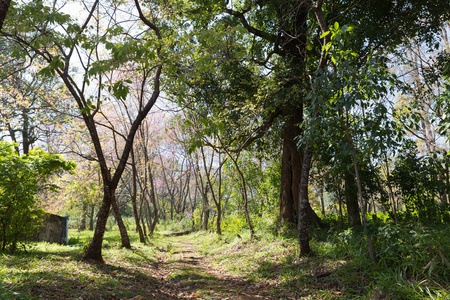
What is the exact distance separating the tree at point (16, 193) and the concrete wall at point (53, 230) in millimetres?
4036

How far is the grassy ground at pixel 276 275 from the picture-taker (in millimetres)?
3543

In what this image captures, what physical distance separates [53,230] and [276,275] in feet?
27.9

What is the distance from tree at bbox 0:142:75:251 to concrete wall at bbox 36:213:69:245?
13.2ft

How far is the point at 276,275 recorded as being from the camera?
227 inches

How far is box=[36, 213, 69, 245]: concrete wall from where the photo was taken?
10.0 meters

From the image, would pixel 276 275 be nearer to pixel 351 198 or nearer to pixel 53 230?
pixel 351 198

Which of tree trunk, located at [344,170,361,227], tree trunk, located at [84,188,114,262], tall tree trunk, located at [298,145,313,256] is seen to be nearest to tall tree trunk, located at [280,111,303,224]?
tree trunk, located at [344,170,361,227]

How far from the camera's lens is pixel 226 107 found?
921 cm

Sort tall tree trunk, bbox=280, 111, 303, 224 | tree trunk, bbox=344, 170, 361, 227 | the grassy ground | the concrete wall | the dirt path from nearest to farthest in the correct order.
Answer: the grassy ground
the dirt path
tree trunk, bbox=344, 170, 361, 227
tall tree trunk, bbox=280, 111, 303, 224
the concrete wall

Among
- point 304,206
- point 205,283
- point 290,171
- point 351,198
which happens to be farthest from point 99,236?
point 351,198

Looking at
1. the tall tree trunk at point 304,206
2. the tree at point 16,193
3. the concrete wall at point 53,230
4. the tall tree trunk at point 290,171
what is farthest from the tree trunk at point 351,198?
the concrete wall at point 53,230

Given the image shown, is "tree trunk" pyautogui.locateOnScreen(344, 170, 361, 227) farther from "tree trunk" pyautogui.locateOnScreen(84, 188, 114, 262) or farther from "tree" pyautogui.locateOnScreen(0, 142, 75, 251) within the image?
"tree" pyautogui.locateOnScreen(0, 142, 75, 251)

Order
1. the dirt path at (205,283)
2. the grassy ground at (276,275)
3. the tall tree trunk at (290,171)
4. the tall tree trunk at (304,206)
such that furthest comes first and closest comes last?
the tall tree trunk at (290,171) < the tall tree trunk at (304,206) < the dirt path at (205,283) < the grassy ground at (276,275)

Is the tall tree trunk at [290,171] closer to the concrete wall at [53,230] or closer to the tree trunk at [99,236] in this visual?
the tree trunk at [99,236]
